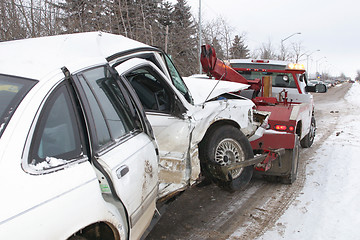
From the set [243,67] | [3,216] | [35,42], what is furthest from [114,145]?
[243,67]

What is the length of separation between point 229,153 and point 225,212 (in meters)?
0.90

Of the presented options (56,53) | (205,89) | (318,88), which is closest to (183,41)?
(318,88)

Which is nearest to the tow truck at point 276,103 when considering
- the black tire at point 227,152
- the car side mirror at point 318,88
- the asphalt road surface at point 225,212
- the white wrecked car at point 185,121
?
the car side mirror at point 318,88

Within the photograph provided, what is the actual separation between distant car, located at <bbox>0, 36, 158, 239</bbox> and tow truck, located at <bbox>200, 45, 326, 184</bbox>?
63.9 inches

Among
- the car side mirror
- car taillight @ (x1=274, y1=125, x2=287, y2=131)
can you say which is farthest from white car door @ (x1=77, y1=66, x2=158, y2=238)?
the car side mirror

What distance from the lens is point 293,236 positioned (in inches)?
139

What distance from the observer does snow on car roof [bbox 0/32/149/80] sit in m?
1.91

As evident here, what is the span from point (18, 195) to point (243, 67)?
714 cm

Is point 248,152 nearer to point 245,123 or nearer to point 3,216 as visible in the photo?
point 245,123

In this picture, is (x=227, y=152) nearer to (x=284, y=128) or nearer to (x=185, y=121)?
(x=185, y=121)

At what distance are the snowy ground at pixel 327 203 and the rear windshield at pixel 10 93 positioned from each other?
3.07 m

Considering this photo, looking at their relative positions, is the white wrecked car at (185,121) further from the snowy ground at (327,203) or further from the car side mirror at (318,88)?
the car side mirror at (318,88)

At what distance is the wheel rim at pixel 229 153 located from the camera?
12.8ft

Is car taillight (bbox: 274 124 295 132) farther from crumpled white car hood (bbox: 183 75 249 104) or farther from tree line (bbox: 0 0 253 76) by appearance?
tree line (bbox: 0 0 253 76)
